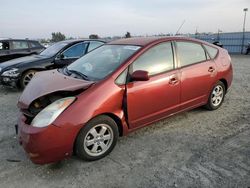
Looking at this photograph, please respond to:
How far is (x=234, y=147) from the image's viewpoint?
3680 mm

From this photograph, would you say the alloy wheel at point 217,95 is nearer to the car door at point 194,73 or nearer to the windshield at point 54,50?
the car door at point 194,73

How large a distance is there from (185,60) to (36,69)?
189 inches

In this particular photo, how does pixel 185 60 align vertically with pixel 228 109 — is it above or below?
above

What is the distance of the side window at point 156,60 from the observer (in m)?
3.81

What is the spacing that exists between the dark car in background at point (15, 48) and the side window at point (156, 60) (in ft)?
26.8

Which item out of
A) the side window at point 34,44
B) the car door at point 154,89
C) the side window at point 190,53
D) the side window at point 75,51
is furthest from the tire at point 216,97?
the side window at point 34,44

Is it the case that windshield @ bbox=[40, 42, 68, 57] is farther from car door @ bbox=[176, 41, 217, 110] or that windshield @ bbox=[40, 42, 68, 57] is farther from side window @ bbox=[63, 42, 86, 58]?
car door @ bbox=[176, 41, 217, 110]

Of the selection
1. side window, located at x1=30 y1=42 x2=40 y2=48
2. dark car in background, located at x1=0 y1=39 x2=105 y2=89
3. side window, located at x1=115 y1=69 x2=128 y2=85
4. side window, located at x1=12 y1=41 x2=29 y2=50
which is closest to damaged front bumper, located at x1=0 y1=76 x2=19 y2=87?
dark car in background, located at x1=0 y1=39 x2=105 y2=89

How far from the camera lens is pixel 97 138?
11.1 feet

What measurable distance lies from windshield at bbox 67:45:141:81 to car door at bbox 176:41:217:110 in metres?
0.95

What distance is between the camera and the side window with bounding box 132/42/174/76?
3.81m

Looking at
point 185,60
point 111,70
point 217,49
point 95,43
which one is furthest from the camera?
point 95,43

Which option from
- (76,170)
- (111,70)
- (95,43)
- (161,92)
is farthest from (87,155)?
(95,43)

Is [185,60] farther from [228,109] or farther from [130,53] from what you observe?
[228,109]
